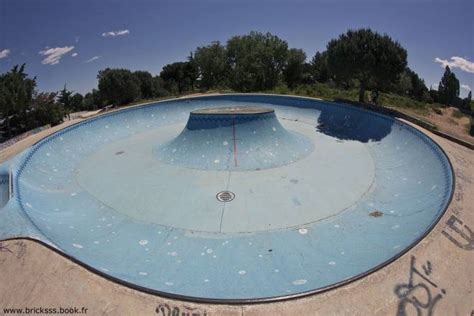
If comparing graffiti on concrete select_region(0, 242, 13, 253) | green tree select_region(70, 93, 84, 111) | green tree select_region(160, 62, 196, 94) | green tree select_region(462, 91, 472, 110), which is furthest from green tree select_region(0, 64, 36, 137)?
green tree select_region(462, 91, 472, 110)

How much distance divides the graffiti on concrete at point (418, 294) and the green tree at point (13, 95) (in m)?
26.8

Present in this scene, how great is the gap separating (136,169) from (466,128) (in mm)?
23635

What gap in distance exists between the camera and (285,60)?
3956 centimetres

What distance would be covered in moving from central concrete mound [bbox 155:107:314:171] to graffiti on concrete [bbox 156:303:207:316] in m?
8.20

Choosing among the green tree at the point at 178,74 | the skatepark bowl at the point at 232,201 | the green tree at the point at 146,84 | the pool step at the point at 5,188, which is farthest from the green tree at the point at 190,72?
the pool step at the point at 5,188

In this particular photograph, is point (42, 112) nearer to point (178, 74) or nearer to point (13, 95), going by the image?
point (13, 95)

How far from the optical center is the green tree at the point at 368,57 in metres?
17.4

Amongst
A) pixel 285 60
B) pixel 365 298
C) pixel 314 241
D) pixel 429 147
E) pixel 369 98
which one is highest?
pixel 285 60

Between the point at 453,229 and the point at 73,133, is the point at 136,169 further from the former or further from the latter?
the point at 453,229

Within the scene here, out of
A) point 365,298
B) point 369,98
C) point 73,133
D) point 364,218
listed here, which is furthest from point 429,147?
point 73,133

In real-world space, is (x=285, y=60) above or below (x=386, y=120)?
above

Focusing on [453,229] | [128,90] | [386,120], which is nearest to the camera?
[453,229]

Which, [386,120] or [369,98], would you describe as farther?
[369,98]

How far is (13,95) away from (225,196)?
21049mm
